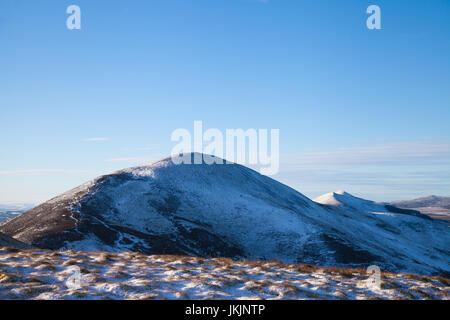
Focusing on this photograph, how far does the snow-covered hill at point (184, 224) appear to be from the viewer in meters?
41.1

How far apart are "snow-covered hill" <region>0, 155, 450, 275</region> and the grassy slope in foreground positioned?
20.5m

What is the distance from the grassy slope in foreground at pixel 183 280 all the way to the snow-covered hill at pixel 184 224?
20464mm

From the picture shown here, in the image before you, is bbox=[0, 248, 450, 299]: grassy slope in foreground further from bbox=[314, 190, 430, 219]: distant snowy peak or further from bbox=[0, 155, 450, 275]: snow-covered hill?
bbox=[314, 190, 430, 219]: distant snowy peak

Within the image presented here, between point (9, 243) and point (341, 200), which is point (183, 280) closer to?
point (9, 243)

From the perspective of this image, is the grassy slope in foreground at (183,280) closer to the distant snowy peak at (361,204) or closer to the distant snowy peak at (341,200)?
the distant snowy peak at (341,200)

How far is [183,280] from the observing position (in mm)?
14508

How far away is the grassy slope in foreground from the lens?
12.4 meters

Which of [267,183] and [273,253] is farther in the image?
[267,183]

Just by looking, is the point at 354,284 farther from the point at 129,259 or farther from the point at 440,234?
the point at 440,234
